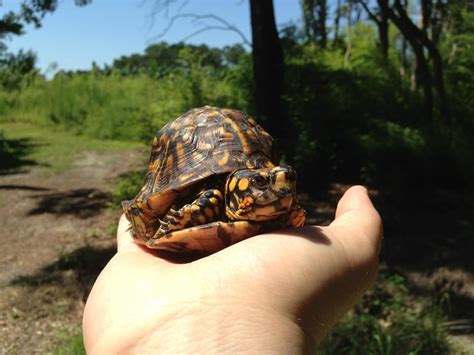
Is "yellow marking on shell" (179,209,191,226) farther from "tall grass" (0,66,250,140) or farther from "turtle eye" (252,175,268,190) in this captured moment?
"tall grass" (0,66,250,140)

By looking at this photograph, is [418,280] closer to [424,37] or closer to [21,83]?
[424,37]

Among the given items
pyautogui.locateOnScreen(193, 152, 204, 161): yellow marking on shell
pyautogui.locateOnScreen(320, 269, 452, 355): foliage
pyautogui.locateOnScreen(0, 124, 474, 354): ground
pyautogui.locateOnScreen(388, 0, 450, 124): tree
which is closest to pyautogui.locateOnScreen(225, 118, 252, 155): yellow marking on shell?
pyautogui.locateOnScreen(193, 152, 204, 161): yellow marking on shell

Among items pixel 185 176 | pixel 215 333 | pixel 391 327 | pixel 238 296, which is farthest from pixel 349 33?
pixel 215 333

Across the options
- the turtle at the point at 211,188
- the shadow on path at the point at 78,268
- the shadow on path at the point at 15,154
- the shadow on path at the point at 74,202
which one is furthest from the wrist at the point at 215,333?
the shadow on path at the point at 15,154

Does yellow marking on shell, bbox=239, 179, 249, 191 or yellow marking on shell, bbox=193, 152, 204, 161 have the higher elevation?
yellow marking on shell, bbox=193, 152, 204, 161

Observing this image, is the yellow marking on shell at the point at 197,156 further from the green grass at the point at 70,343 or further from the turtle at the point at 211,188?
the green grass at the point at 70,343

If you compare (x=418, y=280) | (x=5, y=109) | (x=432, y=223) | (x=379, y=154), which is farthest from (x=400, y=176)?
(x=5, y=109)
